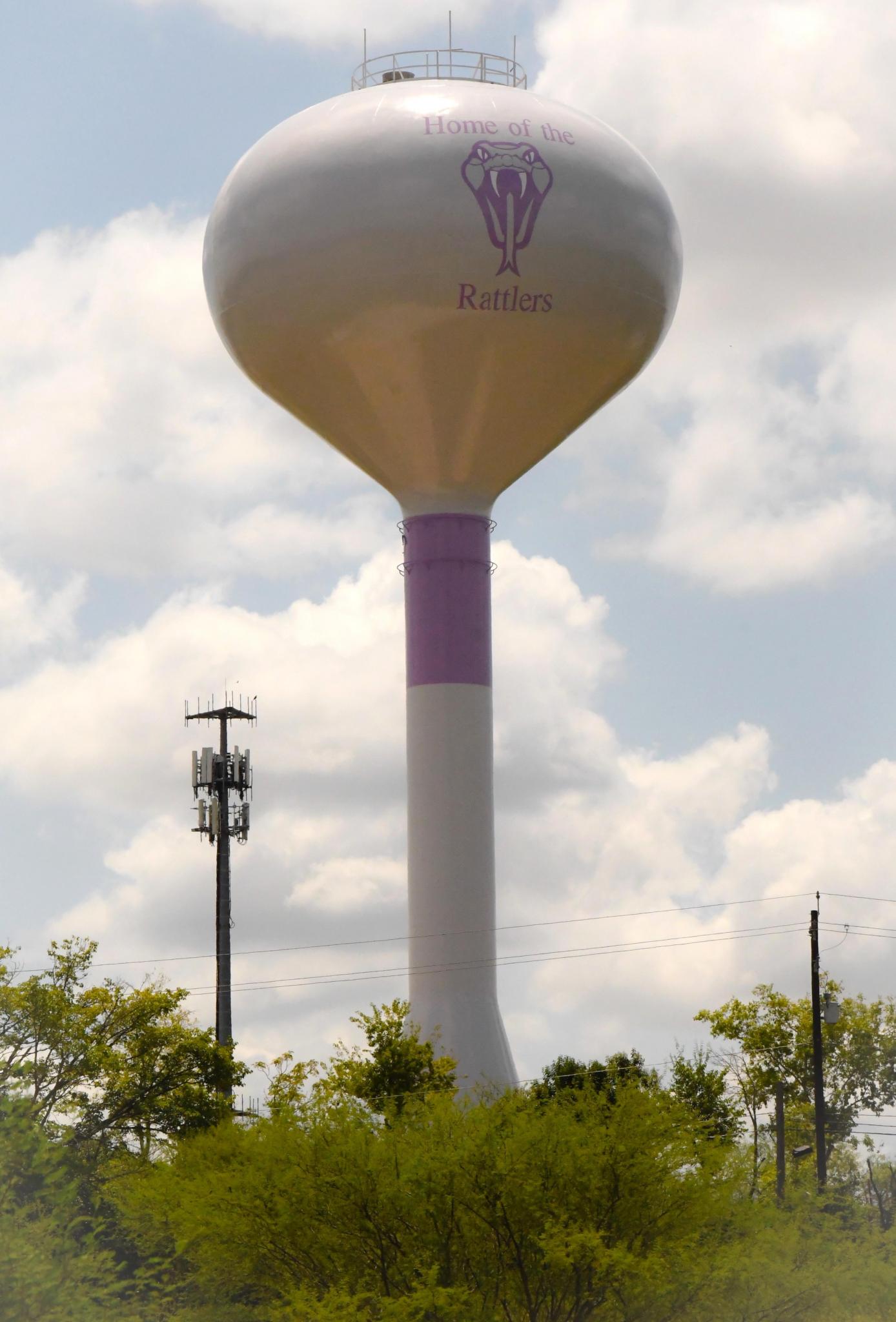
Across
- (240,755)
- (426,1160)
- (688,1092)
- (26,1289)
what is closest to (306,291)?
(240,755)

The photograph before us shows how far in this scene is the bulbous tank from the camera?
108 ft

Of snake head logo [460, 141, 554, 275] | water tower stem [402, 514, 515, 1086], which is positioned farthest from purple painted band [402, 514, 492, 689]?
snake head logo [460, 141, 554, 275]

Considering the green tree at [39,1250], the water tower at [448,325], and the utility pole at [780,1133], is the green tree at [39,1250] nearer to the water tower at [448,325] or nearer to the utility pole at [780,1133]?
the water tower at [448,325]

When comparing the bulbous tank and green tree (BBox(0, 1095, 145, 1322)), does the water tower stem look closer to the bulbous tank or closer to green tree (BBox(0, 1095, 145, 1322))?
the bulbous tank

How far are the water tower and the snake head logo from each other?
0.03m

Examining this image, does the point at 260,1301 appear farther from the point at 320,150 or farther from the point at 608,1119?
the point at 320,150

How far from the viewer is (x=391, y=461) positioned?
35375 mm

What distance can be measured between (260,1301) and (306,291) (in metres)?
17.0

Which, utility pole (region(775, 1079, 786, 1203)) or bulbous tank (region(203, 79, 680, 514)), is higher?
bulbous tank (region(203, 79, 680, 514))

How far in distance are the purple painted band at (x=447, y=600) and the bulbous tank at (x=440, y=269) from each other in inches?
49.1

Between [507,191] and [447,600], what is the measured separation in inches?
294

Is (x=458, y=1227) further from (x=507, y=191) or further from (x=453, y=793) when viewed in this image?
(x=507, y=191)

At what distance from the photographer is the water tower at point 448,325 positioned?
108ft

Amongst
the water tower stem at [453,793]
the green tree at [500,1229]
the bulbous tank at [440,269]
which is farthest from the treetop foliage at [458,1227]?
the bulbous tank at [440,269]
